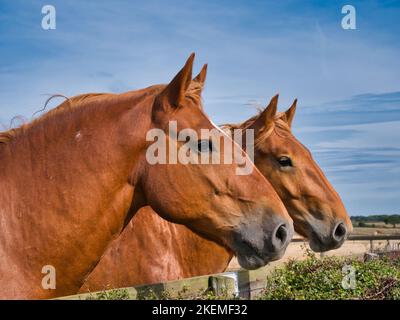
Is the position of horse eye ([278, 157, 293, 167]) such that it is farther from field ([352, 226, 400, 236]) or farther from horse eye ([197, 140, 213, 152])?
field ([352, 226, 400, 236])

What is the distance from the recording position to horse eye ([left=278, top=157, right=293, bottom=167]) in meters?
7.14

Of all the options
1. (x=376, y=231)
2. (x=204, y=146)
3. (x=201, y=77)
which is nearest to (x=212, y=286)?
(x=204, y=146)

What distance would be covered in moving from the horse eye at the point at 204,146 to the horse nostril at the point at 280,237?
0.83 meters

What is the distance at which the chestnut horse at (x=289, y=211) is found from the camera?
19.3 feet

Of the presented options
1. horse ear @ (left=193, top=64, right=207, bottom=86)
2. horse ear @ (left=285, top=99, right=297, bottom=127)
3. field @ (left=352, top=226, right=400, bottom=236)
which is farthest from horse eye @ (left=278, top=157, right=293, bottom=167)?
field @ (left=352, top=226, right=400, bottom=236)

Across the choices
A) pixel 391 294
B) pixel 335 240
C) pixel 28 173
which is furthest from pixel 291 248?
pixel 28 173

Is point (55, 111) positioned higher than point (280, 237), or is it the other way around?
point (55, 111)

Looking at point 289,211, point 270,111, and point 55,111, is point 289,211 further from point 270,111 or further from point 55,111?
point 55,111

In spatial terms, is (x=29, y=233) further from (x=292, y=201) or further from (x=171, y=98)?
(x=292, y=201)

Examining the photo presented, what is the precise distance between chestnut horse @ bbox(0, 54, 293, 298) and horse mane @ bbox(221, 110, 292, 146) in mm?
2720

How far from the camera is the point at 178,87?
449 cm

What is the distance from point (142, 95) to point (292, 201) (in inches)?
124

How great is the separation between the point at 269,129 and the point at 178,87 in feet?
9.82

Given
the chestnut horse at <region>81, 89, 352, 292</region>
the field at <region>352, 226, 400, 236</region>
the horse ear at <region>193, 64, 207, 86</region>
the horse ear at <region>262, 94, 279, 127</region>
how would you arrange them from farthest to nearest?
the field at <region>352, 226, 400, 236</region>, the horse ear at <region>262, 94, 279, 127</region>, the chestnut horse at <region>81, 89, 352, 292</region>, the horse ear at <region>193, 64, 207, 86</region>
